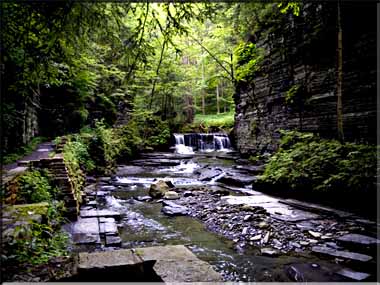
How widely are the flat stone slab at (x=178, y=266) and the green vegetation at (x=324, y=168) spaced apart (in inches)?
172

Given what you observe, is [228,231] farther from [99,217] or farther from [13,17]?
[13,17]

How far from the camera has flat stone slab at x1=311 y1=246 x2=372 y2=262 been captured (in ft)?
13.9

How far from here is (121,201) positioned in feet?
28.0

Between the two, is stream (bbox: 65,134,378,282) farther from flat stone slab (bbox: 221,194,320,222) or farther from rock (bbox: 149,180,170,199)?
rock (bbox: 149,180,170,199)

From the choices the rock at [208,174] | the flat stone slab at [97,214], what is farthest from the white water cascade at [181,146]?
the flat stone slab at [97,214]

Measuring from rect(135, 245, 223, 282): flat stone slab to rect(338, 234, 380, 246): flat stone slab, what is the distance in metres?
2.79

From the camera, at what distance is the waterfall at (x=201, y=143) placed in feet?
67.3

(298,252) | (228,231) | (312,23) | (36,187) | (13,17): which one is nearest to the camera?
(13,17)

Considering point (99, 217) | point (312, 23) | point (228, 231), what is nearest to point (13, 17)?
point (99, 217)

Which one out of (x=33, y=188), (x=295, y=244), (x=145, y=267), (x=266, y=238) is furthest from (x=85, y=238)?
(x=295, y=244)

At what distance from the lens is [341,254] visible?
447cm

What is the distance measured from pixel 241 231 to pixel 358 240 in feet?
6.31

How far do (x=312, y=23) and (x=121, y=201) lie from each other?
875 cm

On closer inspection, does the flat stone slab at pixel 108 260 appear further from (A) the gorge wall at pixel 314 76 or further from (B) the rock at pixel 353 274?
(A) the gorge wall at pixel 314 76
